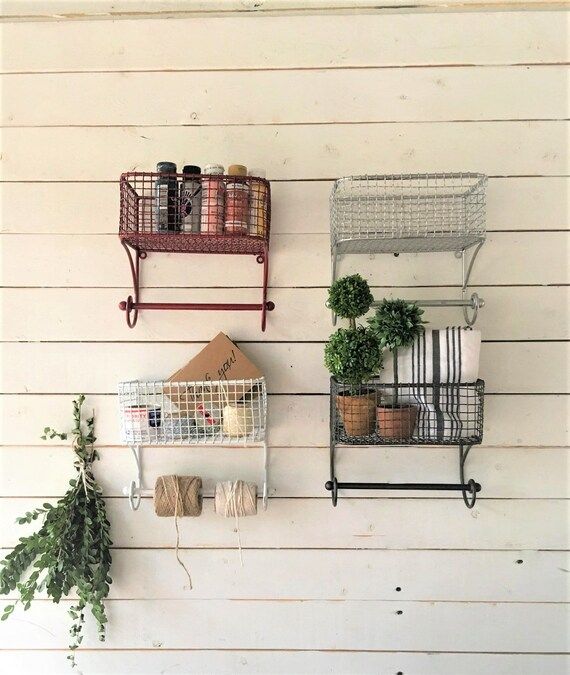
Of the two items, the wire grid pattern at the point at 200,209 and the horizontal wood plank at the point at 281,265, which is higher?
the wire grid pattern at the point at 200,209

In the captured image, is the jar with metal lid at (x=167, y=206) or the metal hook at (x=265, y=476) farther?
the metal hook at (x=265, y=476)

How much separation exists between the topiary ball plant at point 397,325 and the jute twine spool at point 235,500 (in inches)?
17.9

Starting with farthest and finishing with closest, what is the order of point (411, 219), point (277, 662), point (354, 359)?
point (277, 662)
point (411, 219)
point (354, 359)

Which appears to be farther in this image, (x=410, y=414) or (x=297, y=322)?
(x=297, y=322)

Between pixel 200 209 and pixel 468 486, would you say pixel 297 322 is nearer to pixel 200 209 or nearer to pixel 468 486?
pixel 200 209

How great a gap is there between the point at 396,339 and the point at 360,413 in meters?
0.17

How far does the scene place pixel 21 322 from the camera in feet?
4.08

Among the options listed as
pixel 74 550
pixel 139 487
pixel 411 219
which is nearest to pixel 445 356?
pixel 411 219

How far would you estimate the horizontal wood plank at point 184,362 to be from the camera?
3.97 feet

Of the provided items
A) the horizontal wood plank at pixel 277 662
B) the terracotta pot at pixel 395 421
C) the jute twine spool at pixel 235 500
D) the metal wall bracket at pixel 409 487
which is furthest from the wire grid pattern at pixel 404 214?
the horizontal wood plank at pixel 277 662

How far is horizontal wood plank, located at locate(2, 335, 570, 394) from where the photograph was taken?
1211 millimetres

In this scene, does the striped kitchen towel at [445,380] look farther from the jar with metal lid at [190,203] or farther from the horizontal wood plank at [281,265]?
the jar with metal lid at [190,203]

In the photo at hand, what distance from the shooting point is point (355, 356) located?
3.37 ft

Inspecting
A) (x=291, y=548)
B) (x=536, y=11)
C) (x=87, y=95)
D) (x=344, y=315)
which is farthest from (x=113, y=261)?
(x=536, y=11)
